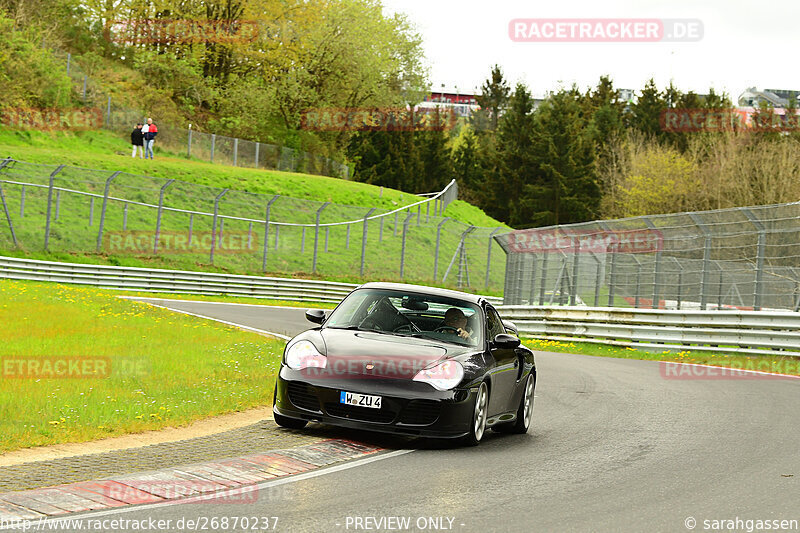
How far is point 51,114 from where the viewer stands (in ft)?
184

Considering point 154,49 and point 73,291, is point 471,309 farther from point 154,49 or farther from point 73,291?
point 154,49

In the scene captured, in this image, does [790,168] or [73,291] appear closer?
[73,291]

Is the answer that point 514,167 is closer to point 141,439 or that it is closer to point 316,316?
point 316,316

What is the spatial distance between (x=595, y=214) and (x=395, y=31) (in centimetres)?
2077

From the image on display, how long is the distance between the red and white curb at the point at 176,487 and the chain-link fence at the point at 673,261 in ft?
49.7

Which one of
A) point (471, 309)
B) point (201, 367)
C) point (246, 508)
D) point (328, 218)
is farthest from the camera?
point (328, 218)

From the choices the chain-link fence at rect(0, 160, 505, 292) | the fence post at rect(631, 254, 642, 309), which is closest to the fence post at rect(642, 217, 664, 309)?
the fence post at rect(631, 254, 642, 309)

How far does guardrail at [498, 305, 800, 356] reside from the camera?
68.2 feet

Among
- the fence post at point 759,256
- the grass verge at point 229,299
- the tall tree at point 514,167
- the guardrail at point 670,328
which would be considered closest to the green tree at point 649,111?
the tall tree at point 514,167

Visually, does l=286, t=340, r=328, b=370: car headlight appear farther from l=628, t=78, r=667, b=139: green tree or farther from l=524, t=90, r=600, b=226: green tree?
l=628, t=78, r=667, b=139: green tree

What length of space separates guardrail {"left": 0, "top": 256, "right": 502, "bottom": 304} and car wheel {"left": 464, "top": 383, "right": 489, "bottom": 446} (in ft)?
85.6

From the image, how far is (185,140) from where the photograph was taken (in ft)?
194

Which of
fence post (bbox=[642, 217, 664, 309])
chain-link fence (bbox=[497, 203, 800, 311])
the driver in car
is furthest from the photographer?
fence post (bbox=[642, 217, 664, 309])

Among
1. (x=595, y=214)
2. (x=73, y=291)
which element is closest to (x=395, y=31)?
(x=595, y=214)
